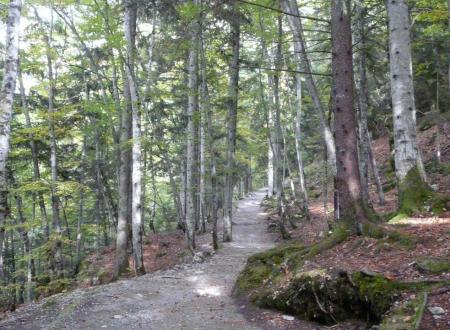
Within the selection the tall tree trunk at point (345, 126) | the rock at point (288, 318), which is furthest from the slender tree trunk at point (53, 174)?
the tall tree trunk at point (345, 126)

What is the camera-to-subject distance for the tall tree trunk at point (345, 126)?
276 inches

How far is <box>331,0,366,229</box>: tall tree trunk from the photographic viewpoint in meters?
7.00

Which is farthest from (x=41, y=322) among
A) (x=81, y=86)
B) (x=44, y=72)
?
(x=81, y=86)

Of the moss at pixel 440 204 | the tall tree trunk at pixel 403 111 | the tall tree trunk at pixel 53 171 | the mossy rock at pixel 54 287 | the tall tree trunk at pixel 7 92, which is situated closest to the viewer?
the tall tree trunk at pixel 7 92

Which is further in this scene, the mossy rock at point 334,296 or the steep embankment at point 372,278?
the mossy rock at point 334,296

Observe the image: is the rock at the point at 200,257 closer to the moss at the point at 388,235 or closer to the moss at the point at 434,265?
the moss at the point at 388,235

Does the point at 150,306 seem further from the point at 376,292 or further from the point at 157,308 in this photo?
the point at 376,292

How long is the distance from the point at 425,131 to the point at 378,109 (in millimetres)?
2870

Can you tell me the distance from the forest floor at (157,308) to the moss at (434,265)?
174 cm

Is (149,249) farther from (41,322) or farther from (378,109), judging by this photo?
(378,109)

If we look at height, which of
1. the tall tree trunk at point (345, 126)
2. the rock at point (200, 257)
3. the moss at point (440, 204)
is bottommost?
the rock at point (200, 257)

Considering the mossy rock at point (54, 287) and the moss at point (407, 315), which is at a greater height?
the moss at point (407, 315)

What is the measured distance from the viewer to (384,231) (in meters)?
6.36

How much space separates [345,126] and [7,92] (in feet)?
20.0
